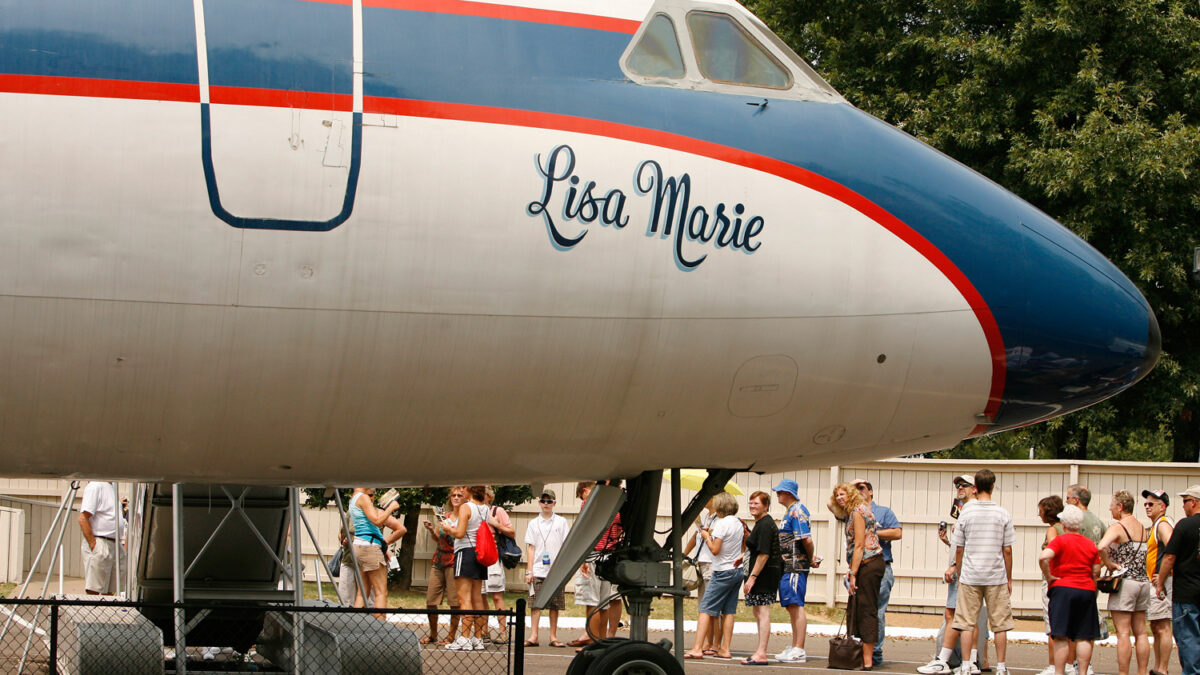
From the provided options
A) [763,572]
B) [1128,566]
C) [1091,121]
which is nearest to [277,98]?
[763,572]

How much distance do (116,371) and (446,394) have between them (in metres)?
1.43

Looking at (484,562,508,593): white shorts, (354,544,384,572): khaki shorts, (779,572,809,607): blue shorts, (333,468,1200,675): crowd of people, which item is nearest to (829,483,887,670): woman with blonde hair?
(333,468,1200,675): crowd of people

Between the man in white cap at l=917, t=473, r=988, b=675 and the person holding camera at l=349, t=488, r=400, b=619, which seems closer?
the man in white cap at l=917, t=473, r=988, b=675

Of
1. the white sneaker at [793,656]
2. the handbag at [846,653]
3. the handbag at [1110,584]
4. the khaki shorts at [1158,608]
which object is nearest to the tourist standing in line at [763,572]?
the white sneaker at [793,656]

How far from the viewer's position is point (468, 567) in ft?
41.4

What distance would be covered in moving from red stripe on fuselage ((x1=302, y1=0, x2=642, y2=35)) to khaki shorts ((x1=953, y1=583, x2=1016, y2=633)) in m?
6.65

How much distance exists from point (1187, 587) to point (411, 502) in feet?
32.3

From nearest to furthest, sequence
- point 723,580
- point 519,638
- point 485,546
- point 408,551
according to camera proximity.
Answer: point 519,638 < point 723,580 < point 485,546 < point 408,551

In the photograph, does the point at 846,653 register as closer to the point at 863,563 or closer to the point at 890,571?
the point at 863,563

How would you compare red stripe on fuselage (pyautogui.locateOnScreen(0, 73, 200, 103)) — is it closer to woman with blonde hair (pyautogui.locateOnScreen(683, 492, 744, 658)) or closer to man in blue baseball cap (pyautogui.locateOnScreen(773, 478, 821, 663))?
woman with blonde hair (pyautogui.locateOnScreen(683, 492, 744, 658))

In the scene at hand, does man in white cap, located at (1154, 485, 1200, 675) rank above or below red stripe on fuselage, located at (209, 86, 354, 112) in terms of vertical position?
below

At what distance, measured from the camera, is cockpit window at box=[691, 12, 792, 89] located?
6680 mm

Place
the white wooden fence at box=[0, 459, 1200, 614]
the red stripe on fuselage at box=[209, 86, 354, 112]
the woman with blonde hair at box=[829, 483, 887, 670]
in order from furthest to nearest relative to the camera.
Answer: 1. the white wooden fence at box=[0, 459, 1200, 614]
2. the woman with blonde hair at box=[829, 483, 887, 670]
3. the red stripe on fuselage at box=[209, 86, 354, 112]

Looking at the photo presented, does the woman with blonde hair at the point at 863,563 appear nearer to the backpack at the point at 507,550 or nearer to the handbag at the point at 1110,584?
the handbag at the point at 1110,584
